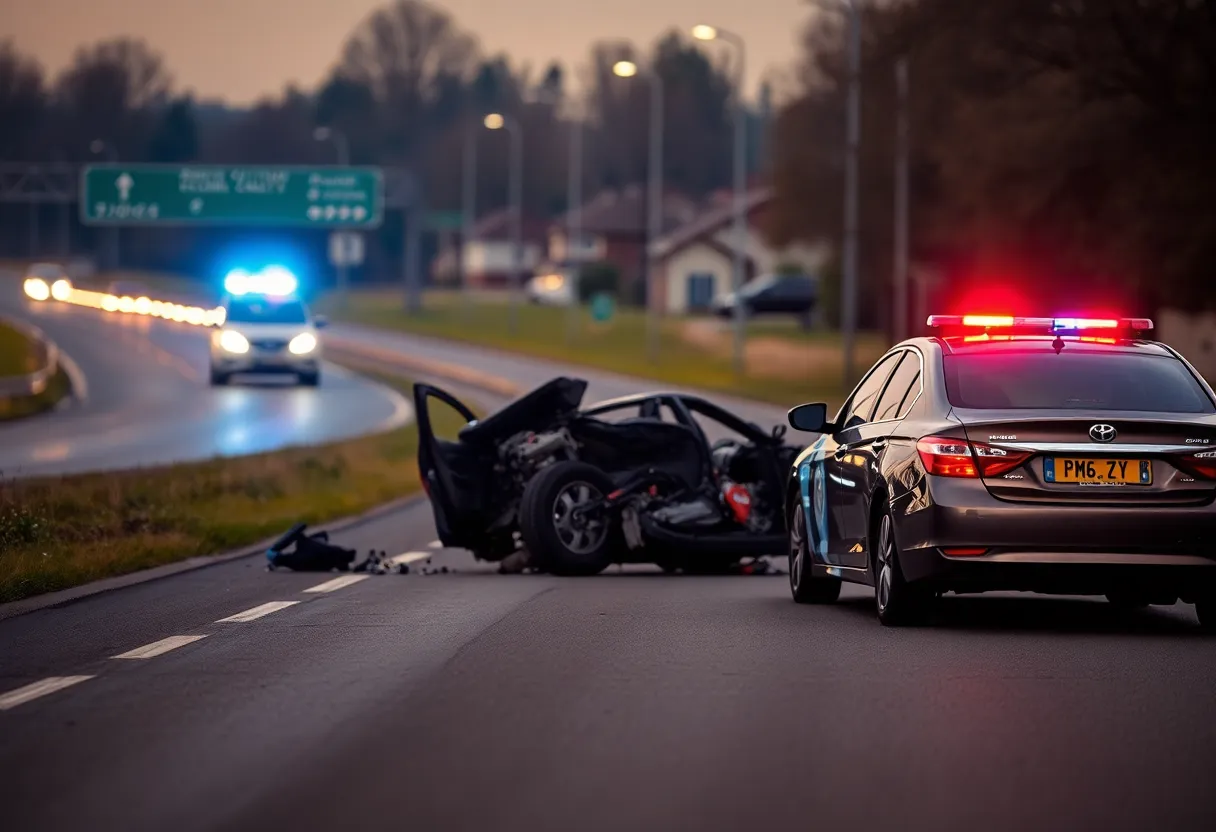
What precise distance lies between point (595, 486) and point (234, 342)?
42.9 metres

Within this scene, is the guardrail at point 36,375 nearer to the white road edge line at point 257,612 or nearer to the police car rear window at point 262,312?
the police car rear window at point 262,312

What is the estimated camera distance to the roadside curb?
43.2ft

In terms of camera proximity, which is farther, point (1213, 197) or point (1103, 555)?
point (1213, 197)

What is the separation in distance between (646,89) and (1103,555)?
173 meters

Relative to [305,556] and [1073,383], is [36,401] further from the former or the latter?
[1073,383]

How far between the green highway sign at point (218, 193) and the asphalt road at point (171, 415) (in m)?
4.36

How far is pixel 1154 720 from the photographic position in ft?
27.8

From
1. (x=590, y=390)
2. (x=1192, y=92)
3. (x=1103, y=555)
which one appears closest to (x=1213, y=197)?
(x=1192, y=92)

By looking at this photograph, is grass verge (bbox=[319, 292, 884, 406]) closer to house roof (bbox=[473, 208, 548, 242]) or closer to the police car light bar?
the police car light bar

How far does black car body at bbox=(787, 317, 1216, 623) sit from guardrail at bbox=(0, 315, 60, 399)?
45875 millimetres

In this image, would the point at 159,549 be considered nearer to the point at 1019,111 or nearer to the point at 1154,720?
the point at 1154,720

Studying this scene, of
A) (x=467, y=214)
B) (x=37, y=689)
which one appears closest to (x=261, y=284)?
(x=467, y=214)

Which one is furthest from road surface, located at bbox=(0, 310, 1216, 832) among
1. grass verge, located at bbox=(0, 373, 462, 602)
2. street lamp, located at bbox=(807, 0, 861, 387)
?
street lamp, located at bbox=(807, 0, 861, 387)

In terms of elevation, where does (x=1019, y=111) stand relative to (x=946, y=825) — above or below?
above
